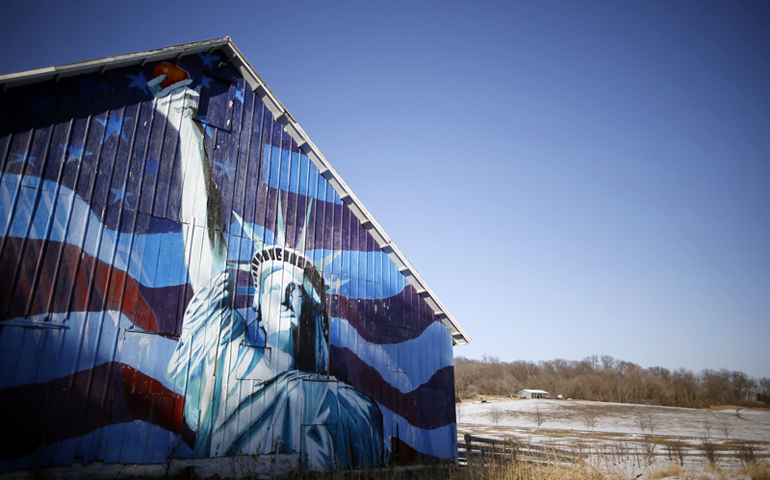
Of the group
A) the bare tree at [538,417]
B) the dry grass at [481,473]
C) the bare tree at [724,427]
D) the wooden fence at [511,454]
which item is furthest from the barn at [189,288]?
the bare tree at [538,417]

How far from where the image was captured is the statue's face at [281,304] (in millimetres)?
9375

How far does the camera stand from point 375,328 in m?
11.4

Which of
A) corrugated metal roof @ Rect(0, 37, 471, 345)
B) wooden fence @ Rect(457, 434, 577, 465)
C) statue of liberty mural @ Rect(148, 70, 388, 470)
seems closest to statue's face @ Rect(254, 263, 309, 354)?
statue of liberty mural @ Rect(148, 70, 388, 470)

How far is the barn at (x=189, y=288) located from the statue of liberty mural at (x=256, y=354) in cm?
3

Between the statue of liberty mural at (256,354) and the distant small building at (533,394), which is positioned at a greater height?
the statue of liberty mural at (256,354)

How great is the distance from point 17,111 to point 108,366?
457 centimetres

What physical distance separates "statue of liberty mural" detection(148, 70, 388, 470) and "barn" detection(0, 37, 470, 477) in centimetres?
3

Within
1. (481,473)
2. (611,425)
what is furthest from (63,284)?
(611,425)

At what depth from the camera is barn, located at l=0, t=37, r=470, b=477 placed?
6875 mm

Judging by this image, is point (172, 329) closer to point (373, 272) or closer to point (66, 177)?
point (66, 177)

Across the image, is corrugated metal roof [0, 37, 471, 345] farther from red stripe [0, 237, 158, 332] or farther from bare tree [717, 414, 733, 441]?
bare tree [717, 414, 733, 441]

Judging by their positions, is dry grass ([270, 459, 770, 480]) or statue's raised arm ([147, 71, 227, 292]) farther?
dry grass ([270, 459, 770, 480])

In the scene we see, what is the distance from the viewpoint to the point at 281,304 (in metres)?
9.70

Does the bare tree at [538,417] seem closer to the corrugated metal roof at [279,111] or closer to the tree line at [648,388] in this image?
the tree line at [648,388]
